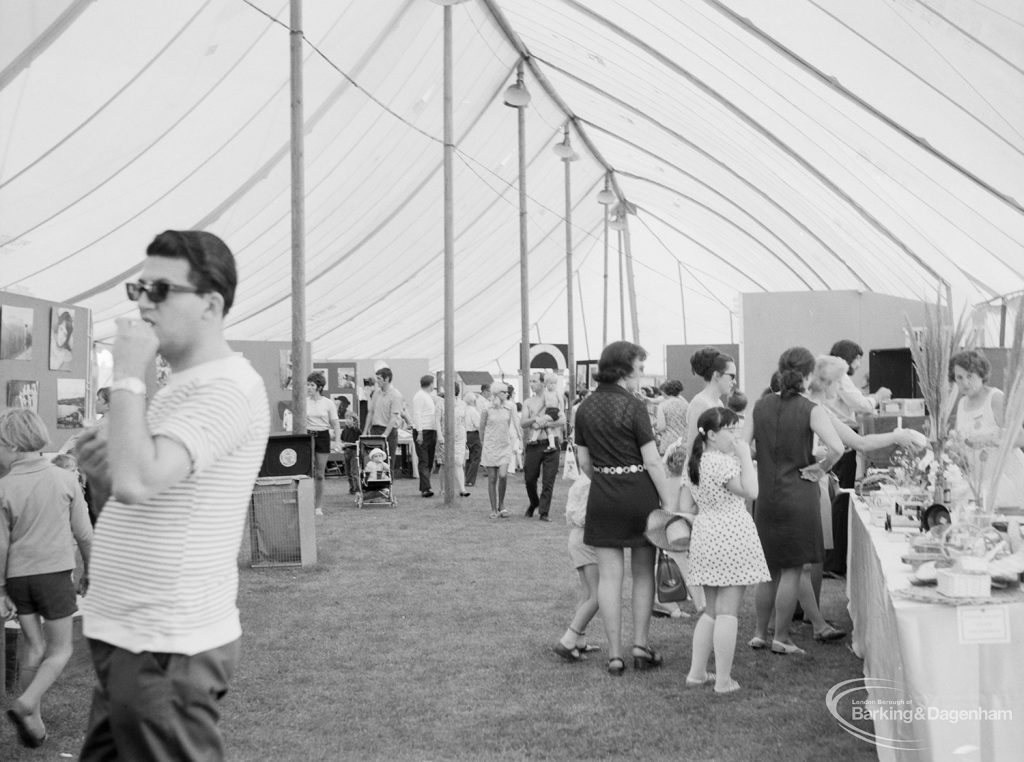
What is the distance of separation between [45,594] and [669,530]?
2.63 meters

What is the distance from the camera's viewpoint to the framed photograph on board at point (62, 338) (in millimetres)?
7023

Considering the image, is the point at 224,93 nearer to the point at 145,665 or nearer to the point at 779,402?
the point at 779,402

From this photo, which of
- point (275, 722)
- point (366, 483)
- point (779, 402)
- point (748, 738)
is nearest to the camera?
point (748, 738)

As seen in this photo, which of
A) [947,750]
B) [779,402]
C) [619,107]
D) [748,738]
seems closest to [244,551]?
[779,402]

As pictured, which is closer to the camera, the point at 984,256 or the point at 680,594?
the point at 680,594

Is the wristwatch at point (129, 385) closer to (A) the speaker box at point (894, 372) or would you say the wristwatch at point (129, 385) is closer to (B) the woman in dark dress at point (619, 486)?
(B) the woman in dark dress at point (619, 486)

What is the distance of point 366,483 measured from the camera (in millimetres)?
12883

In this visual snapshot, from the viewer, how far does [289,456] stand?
8.41 m

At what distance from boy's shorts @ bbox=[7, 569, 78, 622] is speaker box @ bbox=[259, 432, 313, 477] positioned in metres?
4.15

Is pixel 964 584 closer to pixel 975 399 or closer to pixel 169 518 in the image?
pixel 169 518

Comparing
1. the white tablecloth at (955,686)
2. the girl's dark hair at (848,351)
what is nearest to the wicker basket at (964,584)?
the white tablecloth at (955,686)

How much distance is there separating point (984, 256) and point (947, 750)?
29.5 ft

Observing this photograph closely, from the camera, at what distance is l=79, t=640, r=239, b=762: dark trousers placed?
190 centimetres

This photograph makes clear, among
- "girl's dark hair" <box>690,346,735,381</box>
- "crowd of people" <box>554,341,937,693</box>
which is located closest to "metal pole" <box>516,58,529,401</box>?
"girl's dark hair" <box>690,346,735,381</box>
